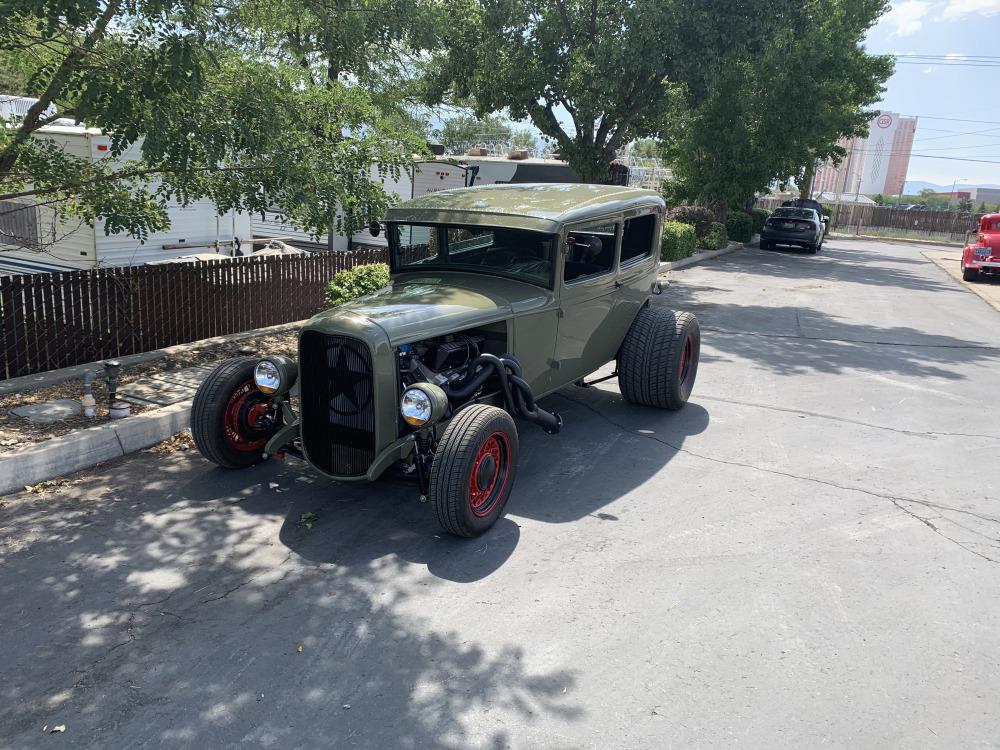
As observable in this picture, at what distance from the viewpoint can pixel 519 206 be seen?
616cm

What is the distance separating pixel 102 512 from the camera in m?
5.05

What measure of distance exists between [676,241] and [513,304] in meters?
15.2

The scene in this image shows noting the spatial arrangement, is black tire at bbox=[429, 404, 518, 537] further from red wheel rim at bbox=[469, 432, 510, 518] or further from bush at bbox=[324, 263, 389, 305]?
bush at bbox=[324, 263, 389, 305]

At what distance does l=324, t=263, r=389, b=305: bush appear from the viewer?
1026 centimetres

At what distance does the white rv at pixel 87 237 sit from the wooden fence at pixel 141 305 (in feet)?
6.79

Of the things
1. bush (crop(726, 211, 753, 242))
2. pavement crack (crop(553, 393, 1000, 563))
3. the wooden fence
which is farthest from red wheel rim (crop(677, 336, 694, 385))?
bush (crop(726, 211, 753, 242))

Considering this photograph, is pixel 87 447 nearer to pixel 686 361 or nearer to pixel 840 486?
pixel 686 361

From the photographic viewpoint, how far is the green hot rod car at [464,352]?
15.8 feet

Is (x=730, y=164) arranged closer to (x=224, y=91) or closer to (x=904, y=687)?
(x=224, y=91)

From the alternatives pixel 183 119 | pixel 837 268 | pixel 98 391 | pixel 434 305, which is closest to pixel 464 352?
pixel 434 305

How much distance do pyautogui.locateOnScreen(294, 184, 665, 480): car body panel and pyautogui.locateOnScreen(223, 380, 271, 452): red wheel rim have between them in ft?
2.53

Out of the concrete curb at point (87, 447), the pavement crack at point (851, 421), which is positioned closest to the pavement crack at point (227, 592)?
the concrete curb at point (87, 447)

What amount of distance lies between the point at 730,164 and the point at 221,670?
2294cm

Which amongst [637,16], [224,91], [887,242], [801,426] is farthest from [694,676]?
[887,242]
